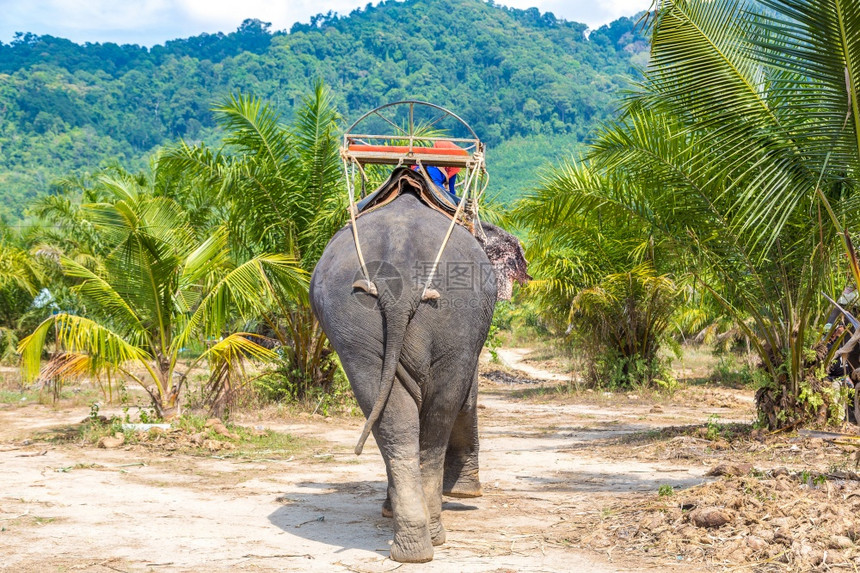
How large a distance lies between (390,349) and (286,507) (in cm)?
226

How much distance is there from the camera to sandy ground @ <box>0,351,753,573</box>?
16.0 ft

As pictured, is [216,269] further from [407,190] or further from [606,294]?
[606,294]

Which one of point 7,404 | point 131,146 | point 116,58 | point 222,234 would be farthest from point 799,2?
point 116,58

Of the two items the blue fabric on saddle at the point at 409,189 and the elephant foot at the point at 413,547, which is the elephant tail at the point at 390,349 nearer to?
the elephant foot at the point at 413,547

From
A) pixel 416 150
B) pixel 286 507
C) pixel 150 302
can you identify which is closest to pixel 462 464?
pixel 286 507

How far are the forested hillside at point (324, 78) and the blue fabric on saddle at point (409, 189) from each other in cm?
5744

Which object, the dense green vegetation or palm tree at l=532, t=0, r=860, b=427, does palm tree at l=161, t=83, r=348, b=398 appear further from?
palm tree at l=532, t=0, r=860, b=427

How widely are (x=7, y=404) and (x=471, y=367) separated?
11.7 metres

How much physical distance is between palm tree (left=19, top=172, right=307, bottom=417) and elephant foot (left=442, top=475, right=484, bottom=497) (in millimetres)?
4120

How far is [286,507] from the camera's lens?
6430mm

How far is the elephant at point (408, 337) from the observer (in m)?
4.81

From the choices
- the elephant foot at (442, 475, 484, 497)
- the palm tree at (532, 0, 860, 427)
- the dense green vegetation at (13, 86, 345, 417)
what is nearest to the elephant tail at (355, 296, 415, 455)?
the elephant foot at (442, 475, 484, 497)

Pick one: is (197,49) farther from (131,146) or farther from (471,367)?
(471,367)

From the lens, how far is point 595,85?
114m
